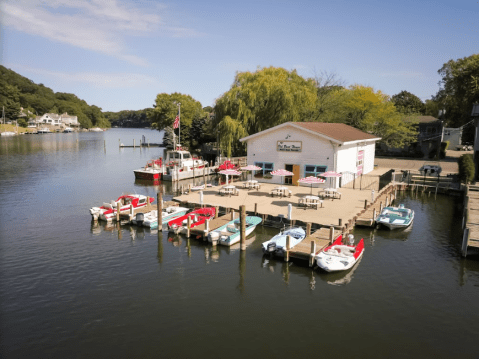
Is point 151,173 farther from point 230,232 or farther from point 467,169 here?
point 467,169

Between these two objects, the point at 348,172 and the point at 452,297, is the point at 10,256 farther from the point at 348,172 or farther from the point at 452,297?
the point at 348,172

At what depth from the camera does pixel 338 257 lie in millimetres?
18422

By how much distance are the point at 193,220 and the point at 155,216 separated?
3332 mm

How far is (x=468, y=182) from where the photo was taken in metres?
35.5

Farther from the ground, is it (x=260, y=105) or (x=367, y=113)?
(x=260, y=105)

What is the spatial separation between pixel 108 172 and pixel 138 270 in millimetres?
37452

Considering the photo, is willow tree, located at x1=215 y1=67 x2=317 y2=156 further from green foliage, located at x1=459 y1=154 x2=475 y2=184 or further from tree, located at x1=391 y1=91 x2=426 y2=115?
tree, located at x1=391 y1=91 x2=426 y2=115

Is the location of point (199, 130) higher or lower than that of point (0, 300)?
higher

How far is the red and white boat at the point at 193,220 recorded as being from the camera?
23.3 meters

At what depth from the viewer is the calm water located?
487 inches

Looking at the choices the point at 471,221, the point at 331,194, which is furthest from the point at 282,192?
the point at 471,221

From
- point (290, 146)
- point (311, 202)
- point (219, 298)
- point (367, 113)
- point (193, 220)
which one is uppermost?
point (367, 113)

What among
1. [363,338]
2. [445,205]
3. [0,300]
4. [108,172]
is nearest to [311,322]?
[363,338]

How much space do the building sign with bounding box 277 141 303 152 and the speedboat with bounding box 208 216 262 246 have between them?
38.8 ft
